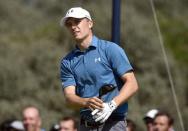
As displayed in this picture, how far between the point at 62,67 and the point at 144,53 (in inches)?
1356

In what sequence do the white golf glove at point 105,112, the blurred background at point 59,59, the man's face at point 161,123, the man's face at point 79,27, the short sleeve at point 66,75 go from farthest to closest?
1. the blurred background at point 59,59
2. the man's face at point 161,123
3. the short sleeve at point 66,75
4. the man's face at point 79,27
5. the white golf glove at point 105,112

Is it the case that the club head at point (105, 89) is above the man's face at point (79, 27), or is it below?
below

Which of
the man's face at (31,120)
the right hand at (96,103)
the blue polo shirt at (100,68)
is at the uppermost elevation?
the man's face at (31,120)

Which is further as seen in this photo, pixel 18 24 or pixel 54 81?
pixel 18 24

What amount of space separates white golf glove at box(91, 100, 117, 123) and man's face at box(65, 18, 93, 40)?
752 millimetres

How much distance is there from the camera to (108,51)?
8.71m

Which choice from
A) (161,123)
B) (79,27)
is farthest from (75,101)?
(161,123)

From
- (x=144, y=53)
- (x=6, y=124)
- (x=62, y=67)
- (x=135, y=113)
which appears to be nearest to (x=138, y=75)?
(x=144, y=53)

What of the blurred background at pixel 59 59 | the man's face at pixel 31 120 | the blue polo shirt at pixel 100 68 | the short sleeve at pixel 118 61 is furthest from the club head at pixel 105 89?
the blurred background at pixel 59 59

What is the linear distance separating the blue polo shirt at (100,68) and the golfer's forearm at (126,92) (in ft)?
0.51

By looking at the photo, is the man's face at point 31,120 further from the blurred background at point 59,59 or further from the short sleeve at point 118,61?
the blurred background at point 59,59

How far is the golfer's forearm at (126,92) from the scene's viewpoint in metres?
8.45

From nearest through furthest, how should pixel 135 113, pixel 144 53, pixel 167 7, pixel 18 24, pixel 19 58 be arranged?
pixel 135 113 < pixel 19 58 < pixel 144 53 < pixel 18 24 < pixel 167 7

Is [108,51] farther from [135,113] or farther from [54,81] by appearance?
[54,81]
